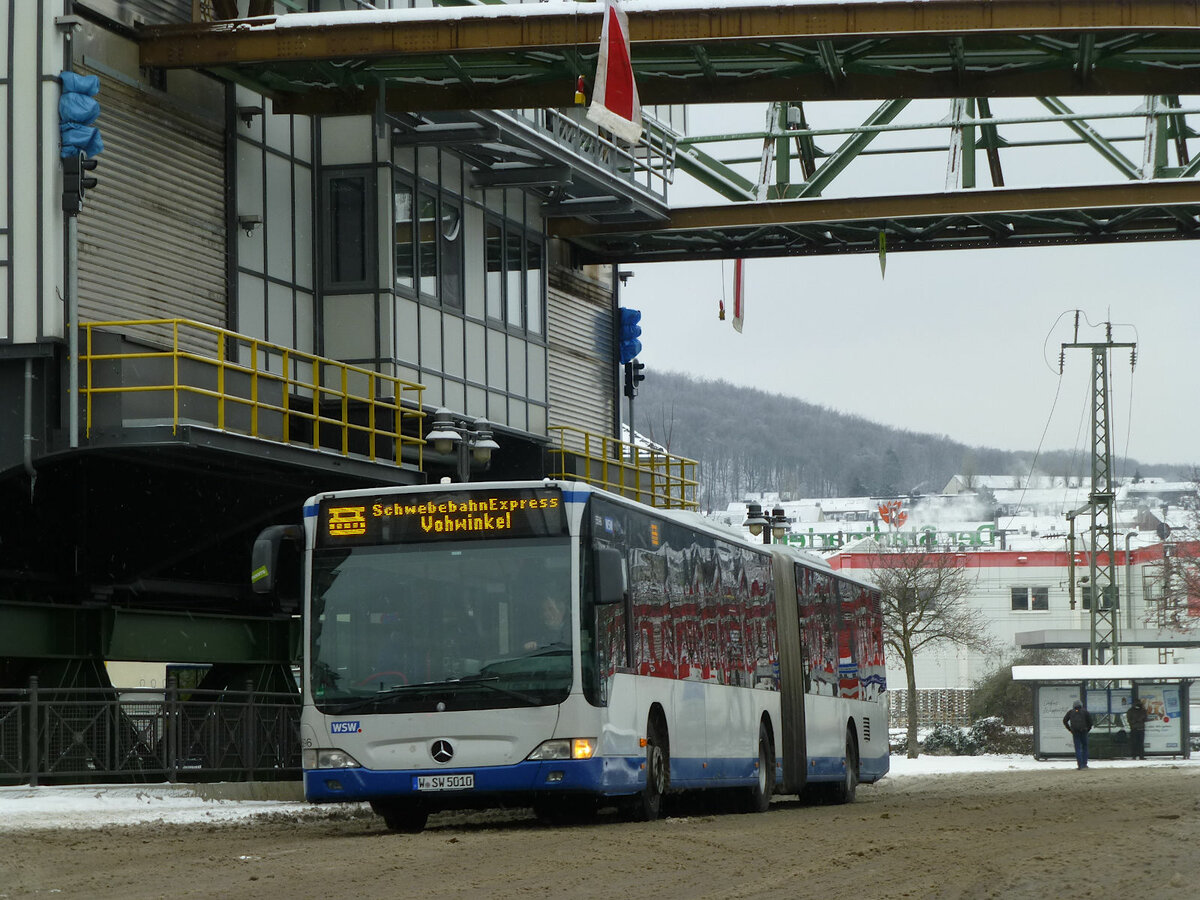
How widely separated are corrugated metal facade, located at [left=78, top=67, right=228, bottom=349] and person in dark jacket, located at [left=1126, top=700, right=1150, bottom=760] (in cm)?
2737

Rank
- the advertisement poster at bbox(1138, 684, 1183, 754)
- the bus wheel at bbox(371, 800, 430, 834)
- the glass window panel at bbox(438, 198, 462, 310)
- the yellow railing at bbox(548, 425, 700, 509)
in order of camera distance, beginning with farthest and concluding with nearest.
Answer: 1. the advertisement poster at bbox(1138, 684, 1183, 754)
2. the yellow railing at bbox(548, 425, 700, 509)
3. the glass window panel at bbox(438, 198, 462, 310)
4. the bus wheel at bbox(371, 800, 430, 834)

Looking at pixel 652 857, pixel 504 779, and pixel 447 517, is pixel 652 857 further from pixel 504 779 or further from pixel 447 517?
pixel 447 517

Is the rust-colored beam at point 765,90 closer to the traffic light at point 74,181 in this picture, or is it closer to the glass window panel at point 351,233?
the glass window panel at point 351,233

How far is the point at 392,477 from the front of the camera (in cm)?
2744

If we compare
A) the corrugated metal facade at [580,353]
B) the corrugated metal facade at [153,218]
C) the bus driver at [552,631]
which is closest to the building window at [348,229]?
the corrugated metal facade at [153,218]

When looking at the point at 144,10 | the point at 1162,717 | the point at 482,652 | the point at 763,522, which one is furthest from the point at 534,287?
the point at 1162,717

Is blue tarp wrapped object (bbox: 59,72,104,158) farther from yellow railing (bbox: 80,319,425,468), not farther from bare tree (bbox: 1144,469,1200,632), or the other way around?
bare tree (bbox: 1144,469,1200,632)

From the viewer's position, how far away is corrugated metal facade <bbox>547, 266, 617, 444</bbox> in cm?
3803

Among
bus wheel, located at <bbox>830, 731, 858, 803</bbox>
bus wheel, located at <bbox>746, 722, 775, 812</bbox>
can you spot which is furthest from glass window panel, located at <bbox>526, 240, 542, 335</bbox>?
bus wheel, located at <bbox>746, 722, 775, 812</bbox>

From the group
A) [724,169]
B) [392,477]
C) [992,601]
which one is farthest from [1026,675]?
[992,601]

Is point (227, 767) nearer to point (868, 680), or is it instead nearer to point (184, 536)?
point (184, 536)

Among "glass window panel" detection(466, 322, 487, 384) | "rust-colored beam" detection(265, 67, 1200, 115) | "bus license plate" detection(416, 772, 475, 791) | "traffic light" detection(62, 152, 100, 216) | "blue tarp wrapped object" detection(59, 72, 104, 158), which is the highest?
"rust-colored beam" detection(265, 67, 1200, 115)

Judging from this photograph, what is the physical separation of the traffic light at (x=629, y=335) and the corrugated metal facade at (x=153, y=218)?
15888mm

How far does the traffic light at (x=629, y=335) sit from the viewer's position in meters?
41.7
